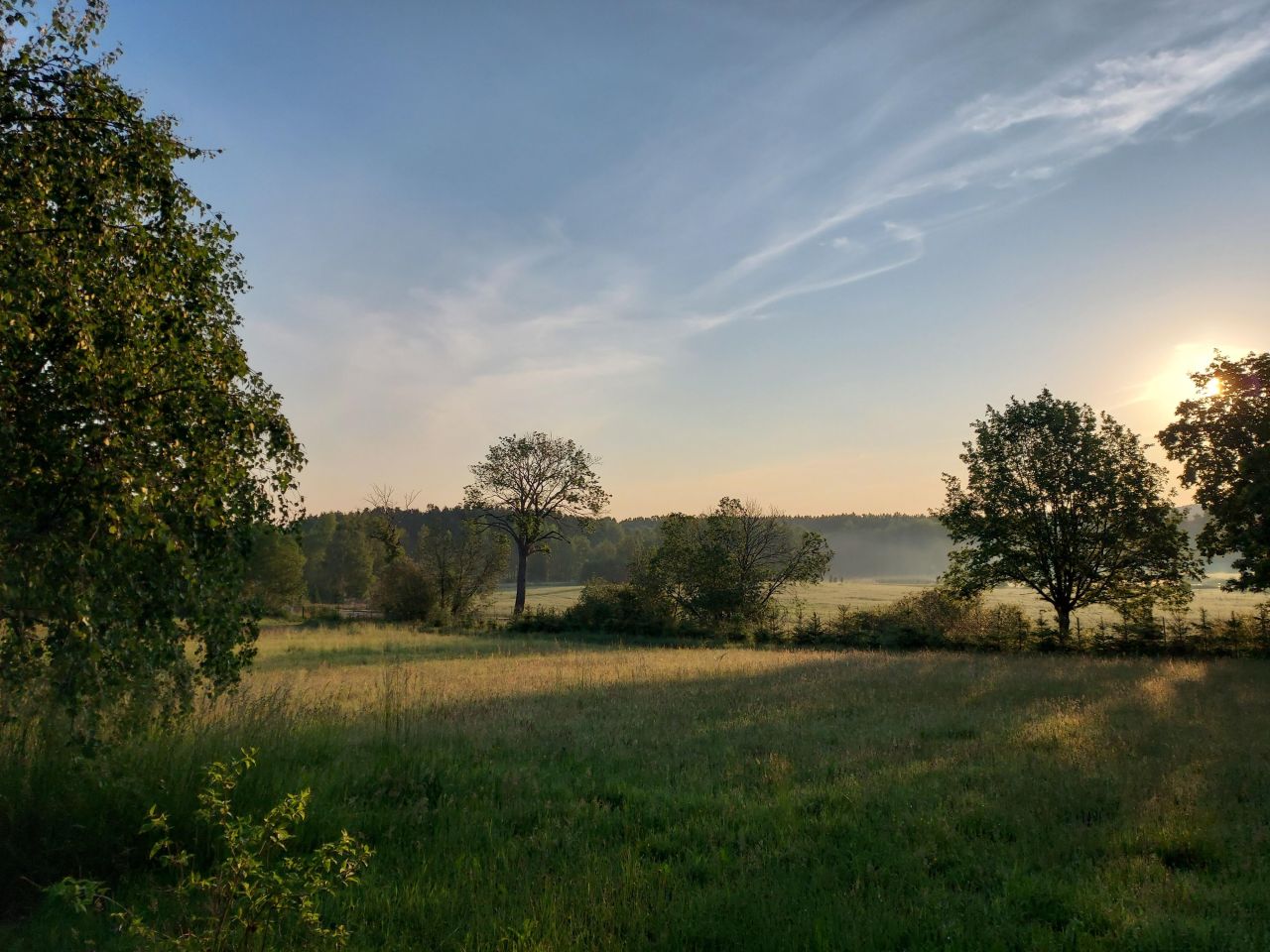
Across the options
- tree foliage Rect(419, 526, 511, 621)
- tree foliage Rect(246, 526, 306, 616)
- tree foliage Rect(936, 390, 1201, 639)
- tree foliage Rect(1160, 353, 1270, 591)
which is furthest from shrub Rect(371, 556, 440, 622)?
tree foliage Rect(1160, 353, 1270, 591)

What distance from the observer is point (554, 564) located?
153 meters

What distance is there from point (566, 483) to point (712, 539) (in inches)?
478

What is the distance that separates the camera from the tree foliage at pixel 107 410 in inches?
244

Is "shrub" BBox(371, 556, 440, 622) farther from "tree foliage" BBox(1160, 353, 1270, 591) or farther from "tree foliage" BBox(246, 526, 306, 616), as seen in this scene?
"tree foliage" BBox(1160, 353, 1270, 591)

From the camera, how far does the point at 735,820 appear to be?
7754 mm

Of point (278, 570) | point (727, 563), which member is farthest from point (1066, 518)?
point (278, 570)

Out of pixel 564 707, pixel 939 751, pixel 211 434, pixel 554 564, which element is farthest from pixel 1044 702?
pixel 554 564

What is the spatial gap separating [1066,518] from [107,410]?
4016 cm

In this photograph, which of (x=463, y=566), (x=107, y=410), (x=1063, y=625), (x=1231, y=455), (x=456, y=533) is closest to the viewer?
(x=107, y=410)

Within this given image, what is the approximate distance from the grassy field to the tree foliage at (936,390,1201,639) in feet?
76.3

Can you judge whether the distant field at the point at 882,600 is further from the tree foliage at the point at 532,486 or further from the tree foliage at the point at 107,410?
the tree foliage at the point at 107,410

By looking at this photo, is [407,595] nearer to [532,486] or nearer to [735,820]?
[532,486]

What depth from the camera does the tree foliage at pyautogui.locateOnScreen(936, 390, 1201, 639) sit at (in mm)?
34875

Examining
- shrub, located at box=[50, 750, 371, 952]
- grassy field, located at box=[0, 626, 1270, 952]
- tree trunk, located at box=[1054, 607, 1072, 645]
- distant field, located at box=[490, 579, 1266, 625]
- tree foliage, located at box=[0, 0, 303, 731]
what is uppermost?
tree foliage, located at box=[0, 0, 303, 731]
